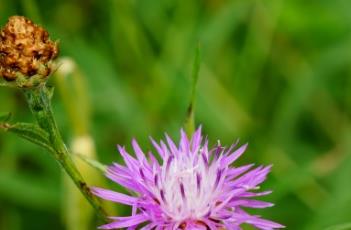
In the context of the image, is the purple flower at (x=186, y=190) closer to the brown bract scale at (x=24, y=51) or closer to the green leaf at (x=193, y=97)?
the green leaf at (x=193, y=97)

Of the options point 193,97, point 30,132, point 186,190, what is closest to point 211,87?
point 193,97

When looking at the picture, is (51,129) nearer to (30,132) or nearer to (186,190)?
(30,132)

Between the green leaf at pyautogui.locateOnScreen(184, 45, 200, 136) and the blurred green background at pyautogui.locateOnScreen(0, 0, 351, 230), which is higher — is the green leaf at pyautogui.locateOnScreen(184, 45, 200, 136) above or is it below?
below

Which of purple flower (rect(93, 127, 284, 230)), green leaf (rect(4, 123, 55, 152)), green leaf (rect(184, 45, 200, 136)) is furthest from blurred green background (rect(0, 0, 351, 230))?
green leaf (rect(4, 123, 55, 152))

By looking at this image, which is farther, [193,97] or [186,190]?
[193,97]

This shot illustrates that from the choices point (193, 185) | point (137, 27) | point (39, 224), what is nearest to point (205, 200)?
point (193, 185)

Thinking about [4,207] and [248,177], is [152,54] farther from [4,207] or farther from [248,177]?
[248,177]

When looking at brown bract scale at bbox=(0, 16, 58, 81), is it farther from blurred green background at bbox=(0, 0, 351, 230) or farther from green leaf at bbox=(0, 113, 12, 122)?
blurred green background at bbox=(0, 0, 351, 230)
